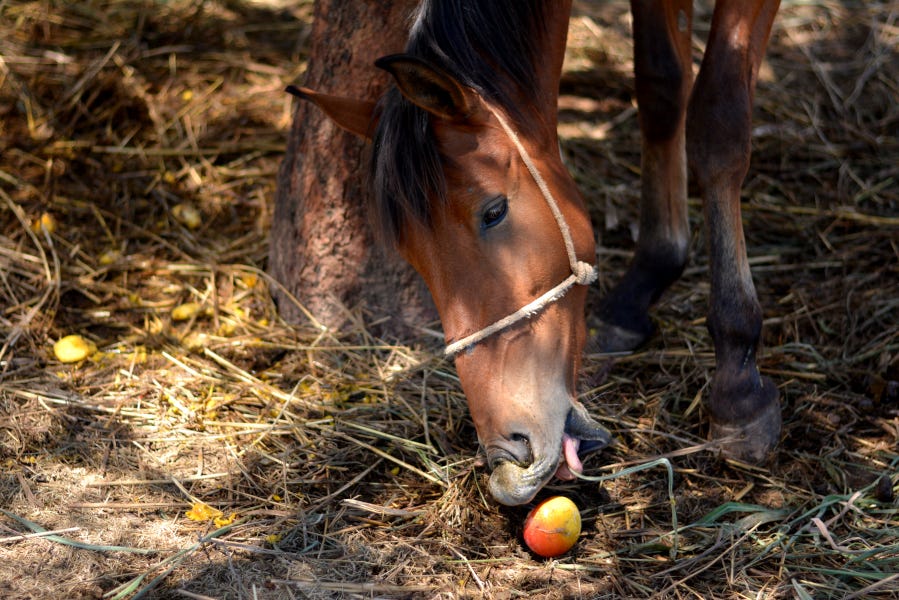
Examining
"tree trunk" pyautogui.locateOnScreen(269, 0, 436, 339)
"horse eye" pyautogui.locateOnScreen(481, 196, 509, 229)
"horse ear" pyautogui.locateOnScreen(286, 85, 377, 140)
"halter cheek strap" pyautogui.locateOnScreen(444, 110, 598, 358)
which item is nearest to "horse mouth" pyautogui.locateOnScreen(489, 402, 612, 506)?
"halter cheek strap" pyautogui.locateOnScreen(444, 110, 598, 358)

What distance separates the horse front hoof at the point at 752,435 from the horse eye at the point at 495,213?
45.2 inches

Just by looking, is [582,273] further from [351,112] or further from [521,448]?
[351,112]

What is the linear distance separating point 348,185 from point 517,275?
1296 millimetres

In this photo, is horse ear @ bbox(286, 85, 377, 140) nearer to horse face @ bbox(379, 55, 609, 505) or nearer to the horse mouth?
horse face @ bbox(379, 55, 609, 505)

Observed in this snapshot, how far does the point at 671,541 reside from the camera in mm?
2432

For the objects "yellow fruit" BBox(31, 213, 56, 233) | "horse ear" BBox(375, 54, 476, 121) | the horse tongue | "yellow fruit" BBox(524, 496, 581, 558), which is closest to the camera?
"horse ear" BBox(375, 54, 476, 121)

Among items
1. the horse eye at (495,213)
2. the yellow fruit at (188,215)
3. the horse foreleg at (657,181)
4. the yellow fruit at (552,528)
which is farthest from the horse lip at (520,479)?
the yellow fruit at (188,215)

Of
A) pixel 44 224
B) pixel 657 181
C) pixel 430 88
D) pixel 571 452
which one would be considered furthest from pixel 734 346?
pixel 44 224

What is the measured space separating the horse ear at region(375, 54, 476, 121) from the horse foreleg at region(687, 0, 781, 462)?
95cm

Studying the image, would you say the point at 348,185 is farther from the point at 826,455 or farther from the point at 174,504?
the point at 826,455

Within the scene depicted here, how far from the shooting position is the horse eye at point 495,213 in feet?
7.10

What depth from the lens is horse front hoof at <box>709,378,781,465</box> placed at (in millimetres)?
2746

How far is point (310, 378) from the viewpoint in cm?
312

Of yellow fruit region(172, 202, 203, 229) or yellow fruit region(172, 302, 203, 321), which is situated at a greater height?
yellow fruit region(172, 202, 203, 229)
